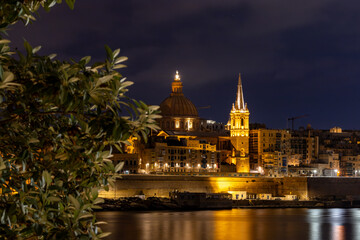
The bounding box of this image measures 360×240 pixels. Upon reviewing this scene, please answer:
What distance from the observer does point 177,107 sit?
79938 mm

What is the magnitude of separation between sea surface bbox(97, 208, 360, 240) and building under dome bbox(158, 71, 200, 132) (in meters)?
31.3

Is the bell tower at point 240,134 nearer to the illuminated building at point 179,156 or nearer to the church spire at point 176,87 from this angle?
the illuminated building at point 179,156

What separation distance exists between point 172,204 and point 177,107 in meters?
31.4

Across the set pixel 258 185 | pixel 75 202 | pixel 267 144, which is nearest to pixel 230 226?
pixel 258 185

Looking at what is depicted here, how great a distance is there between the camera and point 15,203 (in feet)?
12.3

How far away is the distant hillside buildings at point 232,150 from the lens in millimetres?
63000

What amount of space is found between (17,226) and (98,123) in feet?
2.59

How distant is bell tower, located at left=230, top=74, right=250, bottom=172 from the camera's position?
6988 centimetres

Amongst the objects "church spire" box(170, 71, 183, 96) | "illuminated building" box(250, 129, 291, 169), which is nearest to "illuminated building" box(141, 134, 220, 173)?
"illuminated building" box(250, 129, 291, 169)

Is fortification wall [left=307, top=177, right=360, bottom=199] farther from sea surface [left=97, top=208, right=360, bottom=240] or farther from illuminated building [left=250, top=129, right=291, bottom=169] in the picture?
illuminated building [left=250, top=129, right=291, bottom=169]

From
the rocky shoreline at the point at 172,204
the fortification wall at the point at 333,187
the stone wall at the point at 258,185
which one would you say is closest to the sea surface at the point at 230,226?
the rocky shoreline at the point at 172,204

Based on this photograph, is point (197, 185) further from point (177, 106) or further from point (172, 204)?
point (177, 106)

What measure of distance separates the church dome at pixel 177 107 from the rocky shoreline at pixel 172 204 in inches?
1048

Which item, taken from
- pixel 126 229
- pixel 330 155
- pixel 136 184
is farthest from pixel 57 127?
pixel 330 155
